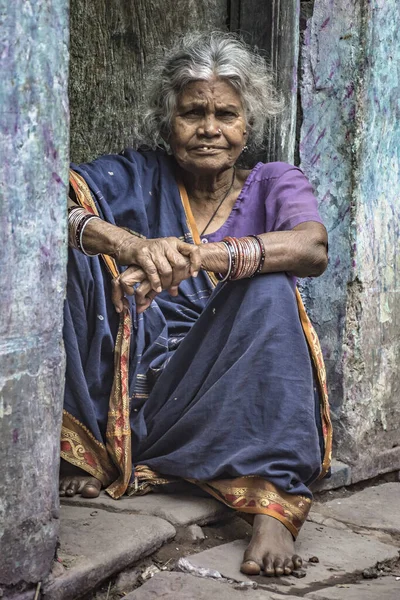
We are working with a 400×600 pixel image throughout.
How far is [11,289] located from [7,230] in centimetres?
13

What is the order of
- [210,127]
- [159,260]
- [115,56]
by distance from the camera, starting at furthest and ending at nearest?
[115,56] → [210,127] → [159,260]

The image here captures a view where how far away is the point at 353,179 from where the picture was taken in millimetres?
3684

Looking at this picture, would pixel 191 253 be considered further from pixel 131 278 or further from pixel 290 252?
pixel 290 252

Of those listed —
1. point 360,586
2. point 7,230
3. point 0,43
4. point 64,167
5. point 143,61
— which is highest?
point 143,61

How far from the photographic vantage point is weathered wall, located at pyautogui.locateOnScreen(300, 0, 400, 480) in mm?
3650

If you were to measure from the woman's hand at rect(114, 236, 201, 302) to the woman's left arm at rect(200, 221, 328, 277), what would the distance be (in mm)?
58

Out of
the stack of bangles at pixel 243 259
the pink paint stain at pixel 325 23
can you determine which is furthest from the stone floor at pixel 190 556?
the pink paint stain at pixel 325 23

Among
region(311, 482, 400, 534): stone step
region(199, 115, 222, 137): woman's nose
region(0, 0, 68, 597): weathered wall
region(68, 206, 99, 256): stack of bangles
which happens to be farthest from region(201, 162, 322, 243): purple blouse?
region(0, 0, 68, 597): weathered wall

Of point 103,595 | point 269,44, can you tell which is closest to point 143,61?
point 269,44

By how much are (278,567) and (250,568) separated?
0.08m

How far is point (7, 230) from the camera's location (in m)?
2.01

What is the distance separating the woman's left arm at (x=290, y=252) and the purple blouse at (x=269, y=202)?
96mm

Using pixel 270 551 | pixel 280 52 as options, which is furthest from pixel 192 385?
pixel 280 52

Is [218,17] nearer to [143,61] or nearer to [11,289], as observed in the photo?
[143,61]
